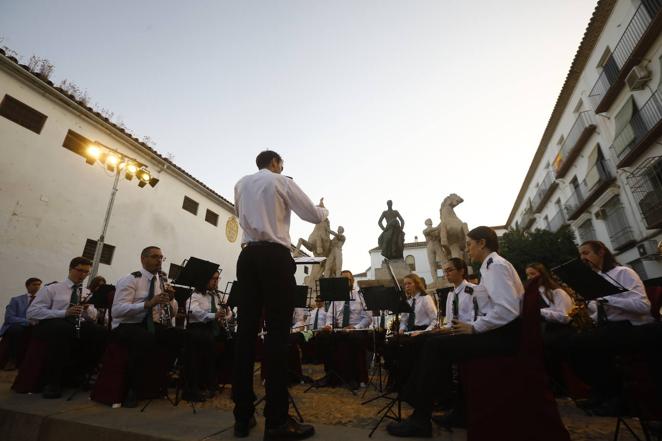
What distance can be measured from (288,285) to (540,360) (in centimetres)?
200

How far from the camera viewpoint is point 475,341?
254 centimetres

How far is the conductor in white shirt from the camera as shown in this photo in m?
2.44

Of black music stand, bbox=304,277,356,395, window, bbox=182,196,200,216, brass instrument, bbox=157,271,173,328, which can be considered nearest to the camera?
brass instrument, bbox=157,271,173,328

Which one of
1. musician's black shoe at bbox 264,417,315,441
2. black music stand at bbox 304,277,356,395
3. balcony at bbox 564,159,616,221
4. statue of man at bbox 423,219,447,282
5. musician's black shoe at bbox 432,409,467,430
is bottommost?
musician's black shoe at bbox 432,409,467,430

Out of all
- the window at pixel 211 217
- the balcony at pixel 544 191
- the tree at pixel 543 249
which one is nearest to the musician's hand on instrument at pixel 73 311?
the window at pixel 211 217

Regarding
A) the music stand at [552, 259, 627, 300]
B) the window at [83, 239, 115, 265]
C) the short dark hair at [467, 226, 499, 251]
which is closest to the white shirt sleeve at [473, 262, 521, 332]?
the short dark hair at [467, 226, 499, 251]

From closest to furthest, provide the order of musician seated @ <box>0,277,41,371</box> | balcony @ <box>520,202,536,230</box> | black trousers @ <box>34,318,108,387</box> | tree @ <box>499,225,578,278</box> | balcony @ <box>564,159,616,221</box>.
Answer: black trousers @ <box>34,318,108,387</box>
musician seated @ <box>0,277,41,371</box>
balcony @ <box>564,159,616,221</box>
tree @ <box>499,225,578,278</box>
balcony @ <box>520,202,536,230</box>

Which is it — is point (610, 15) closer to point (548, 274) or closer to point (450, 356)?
point (548, 274)

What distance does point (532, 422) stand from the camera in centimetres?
216

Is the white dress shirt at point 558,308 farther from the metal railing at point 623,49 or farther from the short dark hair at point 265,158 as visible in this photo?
the metal railing at point 623,49

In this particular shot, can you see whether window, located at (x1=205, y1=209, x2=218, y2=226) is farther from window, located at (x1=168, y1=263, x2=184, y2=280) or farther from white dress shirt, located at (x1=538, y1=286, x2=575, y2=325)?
white dress shirt, located at (x1=538, y1=286, x2=575, y2=325)

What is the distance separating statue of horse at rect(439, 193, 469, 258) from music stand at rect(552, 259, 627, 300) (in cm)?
896

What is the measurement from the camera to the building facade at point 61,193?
11000mm

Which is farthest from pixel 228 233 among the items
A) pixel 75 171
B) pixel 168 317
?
pixel 168 317
